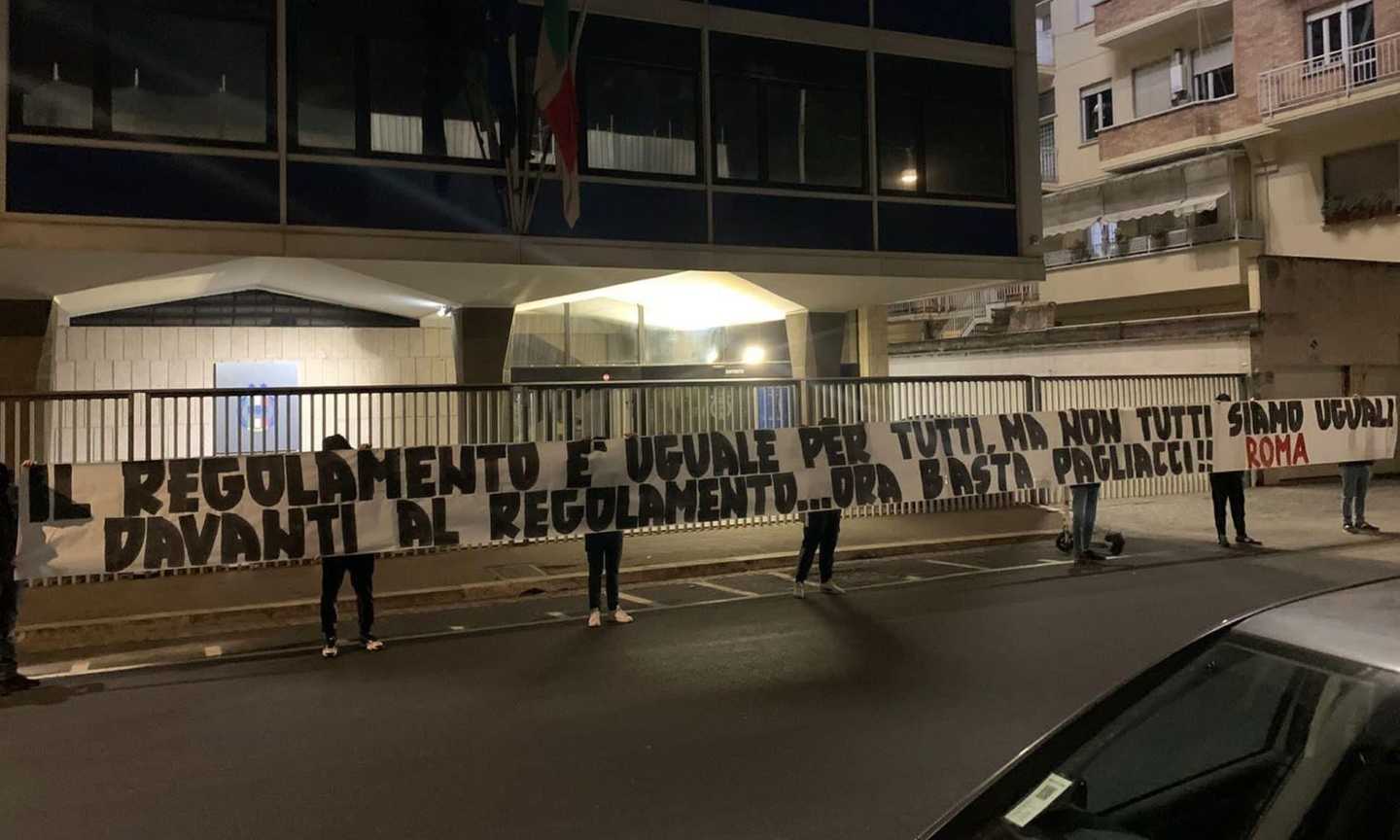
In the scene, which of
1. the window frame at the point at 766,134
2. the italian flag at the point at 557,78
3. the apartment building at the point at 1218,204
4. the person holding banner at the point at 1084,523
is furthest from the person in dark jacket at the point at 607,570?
the apartment building at the point at 1218,204

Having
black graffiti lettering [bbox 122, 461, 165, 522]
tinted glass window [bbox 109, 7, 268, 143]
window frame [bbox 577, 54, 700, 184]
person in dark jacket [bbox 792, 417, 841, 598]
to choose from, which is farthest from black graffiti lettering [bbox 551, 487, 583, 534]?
tinted glass window [bbox 109, 7, 268, 143]

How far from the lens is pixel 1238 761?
273 centimetres

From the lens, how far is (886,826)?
15.0ft

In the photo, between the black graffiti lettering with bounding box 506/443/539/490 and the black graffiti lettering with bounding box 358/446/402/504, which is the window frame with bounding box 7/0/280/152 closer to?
the black graffiti lettering with bounding box 358/446/402/504

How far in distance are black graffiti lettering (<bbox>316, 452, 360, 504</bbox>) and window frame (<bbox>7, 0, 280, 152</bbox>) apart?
188 inches

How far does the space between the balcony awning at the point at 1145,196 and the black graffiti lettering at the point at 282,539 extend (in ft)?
81.9

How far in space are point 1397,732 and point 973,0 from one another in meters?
16.4

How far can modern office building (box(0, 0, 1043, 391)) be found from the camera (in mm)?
11469

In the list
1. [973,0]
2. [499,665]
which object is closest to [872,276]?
[973,0]

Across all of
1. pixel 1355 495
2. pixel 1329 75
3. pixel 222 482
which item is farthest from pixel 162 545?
pixel 1329 75

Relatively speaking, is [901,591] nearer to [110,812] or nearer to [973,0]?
[110,812]

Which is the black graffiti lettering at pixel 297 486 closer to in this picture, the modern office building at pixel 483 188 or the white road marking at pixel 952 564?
the modern office building at pixel 483 188

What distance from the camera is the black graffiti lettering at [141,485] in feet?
28.5

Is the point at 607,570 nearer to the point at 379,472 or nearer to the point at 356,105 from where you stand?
the point at 379,472
